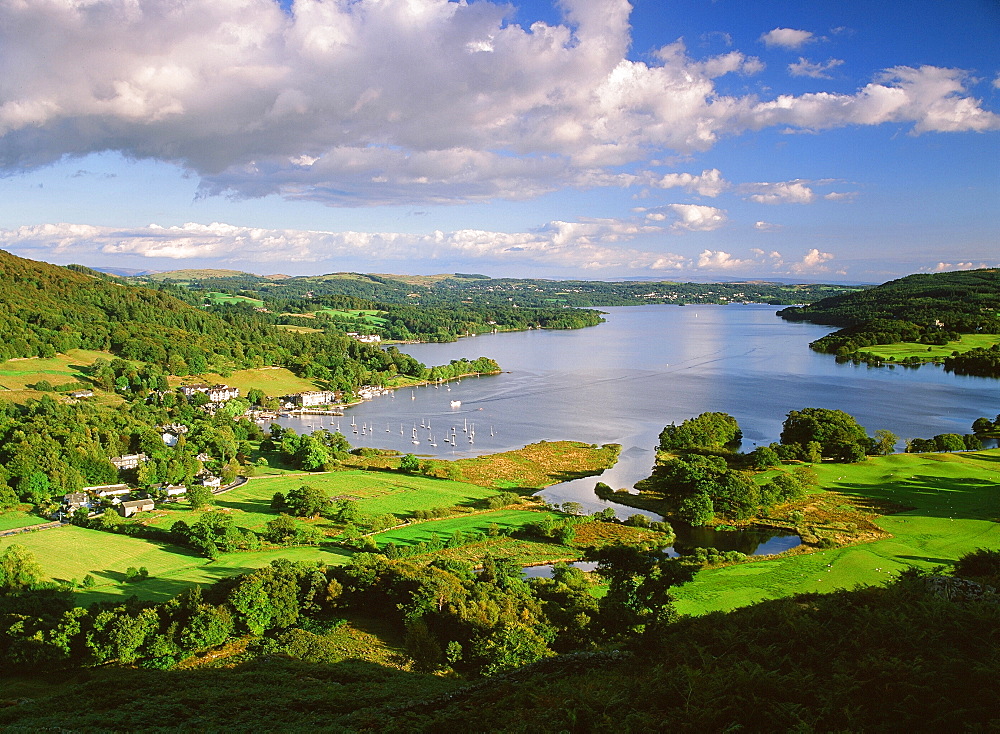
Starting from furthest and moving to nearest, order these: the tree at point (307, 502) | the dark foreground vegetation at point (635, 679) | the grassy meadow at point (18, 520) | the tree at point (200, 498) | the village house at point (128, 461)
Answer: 1. the village house at point (128, 461)
2. the tree at point (200, 498)
3. the tree at point (307, 502)
4. the grassy meadow at point (18, 520)
5. the dark foreground vegetation at point (635, 679)

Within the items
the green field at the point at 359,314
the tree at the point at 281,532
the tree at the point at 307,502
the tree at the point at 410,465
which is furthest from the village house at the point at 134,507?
the green field at the point at 359,314

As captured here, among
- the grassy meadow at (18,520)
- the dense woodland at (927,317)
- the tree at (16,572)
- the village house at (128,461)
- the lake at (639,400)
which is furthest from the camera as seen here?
the dense woodland at (927,317)

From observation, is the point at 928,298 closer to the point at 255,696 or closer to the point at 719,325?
the point at 719,325

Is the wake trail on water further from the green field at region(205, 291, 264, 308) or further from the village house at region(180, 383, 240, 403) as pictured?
the green field at region(205, 291, 264, 308)

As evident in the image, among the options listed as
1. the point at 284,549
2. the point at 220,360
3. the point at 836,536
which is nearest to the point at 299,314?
the point at 220,360

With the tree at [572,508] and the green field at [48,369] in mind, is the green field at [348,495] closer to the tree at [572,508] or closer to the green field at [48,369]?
the tree at [572,508]

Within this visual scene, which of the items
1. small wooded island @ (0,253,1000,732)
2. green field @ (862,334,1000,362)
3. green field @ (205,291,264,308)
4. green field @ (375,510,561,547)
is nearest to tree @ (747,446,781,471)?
small wooded island @ (0,253,1000,732)
